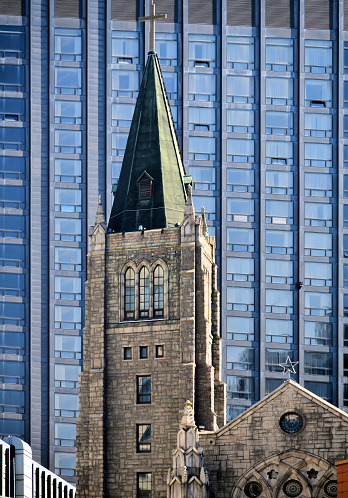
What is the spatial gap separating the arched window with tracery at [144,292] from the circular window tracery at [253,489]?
13034 mm

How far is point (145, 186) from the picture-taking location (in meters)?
97.1

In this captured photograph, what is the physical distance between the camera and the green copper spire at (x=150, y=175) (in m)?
96.6

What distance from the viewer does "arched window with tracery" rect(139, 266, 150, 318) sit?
94.4 meters

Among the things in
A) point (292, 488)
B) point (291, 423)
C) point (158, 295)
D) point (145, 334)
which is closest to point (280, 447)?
point (291, 423)

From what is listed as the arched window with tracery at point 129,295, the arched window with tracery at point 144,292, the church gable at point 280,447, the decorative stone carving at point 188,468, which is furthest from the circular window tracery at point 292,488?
the arched window with tracery at point 129,295

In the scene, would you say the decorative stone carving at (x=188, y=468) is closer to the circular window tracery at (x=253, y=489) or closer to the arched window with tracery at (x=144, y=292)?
the circular window tracery at (x=253, y=489)

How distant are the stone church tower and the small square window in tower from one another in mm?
62

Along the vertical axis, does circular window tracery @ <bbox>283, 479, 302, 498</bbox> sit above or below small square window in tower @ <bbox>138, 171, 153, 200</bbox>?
below

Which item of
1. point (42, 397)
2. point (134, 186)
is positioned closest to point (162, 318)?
point (134, 186)

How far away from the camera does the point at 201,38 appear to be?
138250 mm

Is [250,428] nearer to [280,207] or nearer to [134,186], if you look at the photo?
[134,186]

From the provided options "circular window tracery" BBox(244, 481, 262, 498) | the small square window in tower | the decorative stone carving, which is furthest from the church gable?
the small square window in tower

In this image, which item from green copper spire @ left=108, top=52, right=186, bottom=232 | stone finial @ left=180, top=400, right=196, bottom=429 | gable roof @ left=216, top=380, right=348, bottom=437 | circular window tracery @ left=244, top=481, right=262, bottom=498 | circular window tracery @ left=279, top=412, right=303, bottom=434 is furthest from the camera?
green copper spire @ left=108, top=52, right=186, bottom=232

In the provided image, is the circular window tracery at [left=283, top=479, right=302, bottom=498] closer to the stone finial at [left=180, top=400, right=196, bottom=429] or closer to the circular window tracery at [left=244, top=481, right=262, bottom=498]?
the circular window tracery at [left=244, top=481, right=262, bottom=498]
